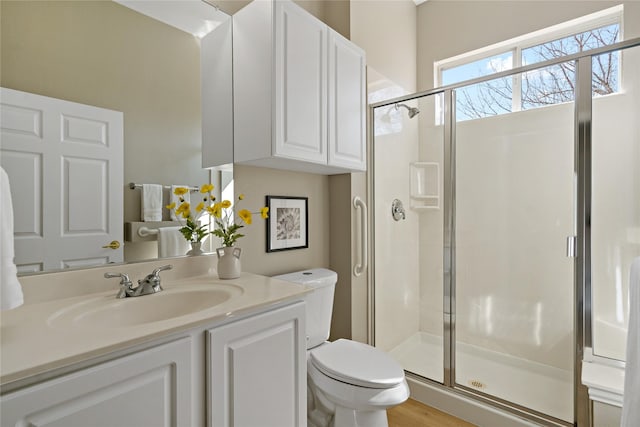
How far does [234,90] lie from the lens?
1.54 metres

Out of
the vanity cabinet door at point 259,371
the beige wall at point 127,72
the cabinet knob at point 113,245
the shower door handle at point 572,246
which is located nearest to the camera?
the vanity cabinet door at point 259,371

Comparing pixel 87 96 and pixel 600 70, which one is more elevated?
pixel 600 70

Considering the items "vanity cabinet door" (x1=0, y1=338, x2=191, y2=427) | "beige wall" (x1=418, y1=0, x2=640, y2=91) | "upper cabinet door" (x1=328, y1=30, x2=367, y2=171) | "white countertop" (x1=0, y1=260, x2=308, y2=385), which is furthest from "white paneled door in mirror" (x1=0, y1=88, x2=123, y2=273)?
"beige wall" (x1=418, y1=0, x2=640, y2=91)

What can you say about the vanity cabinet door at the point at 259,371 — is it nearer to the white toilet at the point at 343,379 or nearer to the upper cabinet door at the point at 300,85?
the white toilet at the point at 343,379

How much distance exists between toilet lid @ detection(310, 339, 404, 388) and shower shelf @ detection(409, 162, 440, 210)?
1.15 m

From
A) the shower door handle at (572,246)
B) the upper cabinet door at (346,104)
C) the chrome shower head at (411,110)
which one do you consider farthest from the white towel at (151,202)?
the shower door handle at (572,246)

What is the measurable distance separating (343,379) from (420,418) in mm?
814

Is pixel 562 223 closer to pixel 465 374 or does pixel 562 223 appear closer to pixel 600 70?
pixel 600 70

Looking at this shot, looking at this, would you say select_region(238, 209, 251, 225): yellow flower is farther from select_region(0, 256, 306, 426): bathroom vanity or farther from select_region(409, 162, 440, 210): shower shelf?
select_region(409, 162, 440, 210): shower shelf

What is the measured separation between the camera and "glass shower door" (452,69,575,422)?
6.48 ft

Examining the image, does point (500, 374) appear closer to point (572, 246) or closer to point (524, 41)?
point (572, 246)

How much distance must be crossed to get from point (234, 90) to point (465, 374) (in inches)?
86.7

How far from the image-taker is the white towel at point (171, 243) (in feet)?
4.40

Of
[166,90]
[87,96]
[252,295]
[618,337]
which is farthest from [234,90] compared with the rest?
[618,337]
